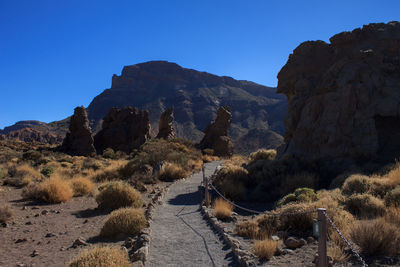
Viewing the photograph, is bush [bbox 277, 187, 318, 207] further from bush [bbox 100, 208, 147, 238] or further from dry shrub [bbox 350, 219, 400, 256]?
bush [bbox 100, 208, 147, 238]

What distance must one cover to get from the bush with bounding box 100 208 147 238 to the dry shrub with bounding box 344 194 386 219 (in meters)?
5.48

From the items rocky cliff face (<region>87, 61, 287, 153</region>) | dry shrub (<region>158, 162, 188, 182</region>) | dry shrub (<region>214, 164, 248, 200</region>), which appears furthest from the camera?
rocky cliff face (<region>87, 61, 287, 153</region>)

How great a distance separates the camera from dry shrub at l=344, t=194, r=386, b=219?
7.06m

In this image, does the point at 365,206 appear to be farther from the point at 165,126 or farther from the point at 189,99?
the point at 189,99

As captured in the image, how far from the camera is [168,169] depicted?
19.6 m

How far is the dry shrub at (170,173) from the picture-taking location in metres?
19.3

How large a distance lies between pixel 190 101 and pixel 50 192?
111828 mm

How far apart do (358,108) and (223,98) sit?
11466cm

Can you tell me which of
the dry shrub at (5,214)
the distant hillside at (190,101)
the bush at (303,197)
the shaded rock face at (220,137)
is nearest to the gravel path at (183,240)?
the bush at (303,197)

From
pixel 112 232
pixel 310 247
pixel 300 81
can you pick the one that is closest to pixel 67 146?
pixel 300 81

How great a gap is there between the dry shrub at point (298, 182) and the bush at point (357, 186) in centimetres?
245

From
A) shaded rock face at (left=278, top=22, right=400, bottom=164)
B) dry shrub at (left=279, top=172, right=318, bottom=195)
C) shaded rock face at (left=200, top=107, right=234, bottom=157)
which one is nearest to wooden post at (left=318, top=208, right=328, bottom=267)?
dry shrub at (left=279, top=172, right=318, bottom=195)

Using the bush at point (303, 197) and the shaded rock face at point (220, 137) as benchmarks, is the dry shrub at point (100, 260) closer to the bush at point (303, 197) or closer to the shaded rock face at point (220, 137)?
the bush at point (303, 197)

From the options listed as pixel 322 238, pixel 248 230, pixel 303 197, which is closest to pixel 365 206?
pixel 303 197
